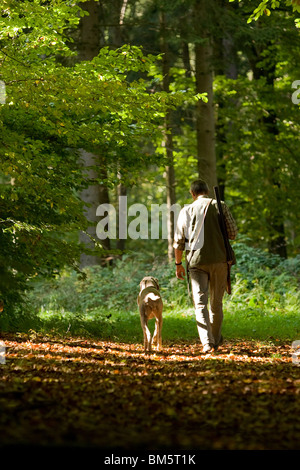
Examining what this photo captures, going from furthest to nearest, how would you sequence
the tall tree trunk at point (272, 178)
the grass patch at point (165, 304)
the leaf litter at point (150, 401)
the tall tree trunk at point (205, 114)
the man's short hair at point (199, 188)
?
1. the tall tree trunk at point (272, 178)
2. the tall tree trunk at point (205, 114)
3. the grass patch at point (165, 304)
4. the man's short hair at point (199, 188)
5. the leaf litter at point (150, 401)

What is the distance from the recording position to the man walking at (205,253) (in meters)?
8.67

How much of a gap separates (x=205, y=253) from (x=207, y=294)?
1.82 feet

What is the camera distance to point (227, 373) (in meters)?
6.48

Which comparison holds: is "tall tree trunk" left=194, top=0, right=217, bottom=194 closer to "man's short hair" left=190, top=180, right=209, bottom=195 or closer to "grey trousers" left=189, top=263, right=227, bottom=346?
Result: "man's short hair" left=190, top=180, right=209, bottom=195

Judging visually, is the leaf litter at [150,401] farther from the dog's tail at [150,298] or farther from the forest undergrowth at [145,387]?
the dog's tail at [150,298]

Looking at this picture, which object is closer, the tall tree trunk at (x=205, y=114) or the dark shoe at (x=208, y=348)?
the dark shoe at (x=208, y=348)

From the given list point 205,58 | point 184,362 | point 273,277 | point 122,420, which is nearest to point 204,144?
point 205,58

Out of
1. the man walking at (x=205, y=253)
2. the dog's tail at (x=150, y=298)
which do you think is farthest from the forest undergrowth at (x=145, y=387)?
the dog's tail at (x=150, y=298)

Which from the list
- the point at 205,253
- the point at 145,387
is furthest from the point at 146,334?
the point at 145,387

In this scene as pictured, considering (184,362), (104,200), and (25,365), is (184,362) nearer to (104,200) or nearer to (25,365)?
(25,365)

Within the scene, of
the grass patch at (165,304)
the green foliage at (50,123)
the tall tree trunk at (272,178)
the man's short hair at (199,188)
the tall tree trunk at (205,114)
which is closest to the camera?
the green foliage at (50,123)

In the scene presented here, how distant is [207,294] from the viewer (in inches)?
340

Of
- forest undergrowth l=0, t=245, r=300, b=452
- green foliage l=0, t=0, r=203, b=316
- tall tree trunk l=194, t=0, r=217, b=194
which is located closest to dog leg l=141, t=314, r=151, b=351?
forest undergrowth l=0, t=245, r=300, b=452

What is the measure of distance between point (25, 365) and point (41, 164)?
3619 millimetres
